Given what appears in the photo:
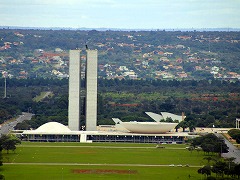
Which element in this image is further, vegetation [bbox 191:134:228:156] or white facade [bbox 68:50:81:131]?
white facade [bbox 68:50:81:131]

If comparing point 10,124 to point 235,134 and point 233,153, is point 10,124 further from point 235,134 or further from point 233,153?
point 233,153

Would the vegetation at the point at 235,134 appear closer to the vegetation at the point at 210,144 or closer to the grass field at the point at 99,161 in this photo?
→ the grass field at the point at 99,161

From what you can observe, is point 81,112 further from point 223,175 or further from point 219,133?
point 223,175

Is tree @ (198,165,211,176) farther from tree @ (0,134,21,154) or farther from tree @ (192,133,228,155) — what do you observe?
tree @ (0,134,21,154)

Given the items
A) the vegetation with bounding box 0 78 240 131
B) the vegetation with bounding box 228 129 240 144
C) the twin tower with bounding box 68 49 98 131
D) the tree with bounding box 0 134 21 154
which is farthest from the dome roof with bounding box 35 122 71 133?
the vegetation with bounding box 228 129 240 144

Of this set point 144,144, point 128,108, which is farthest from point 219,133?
point 128,108

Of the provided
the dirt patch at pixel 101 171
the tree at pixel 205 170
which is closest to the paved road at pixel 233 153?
the tree at pixel 205 170

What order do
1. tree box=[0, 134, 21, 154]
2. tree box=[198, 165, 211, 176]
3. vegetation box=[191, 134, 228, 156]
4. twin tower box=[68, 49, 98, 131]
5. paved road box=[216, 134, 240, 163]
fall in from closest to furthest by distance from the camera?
tree box=[198, 165, 211, 176]
paved road box=[216, 134, 240, 163]
vegetation box=[191, 134, 228, 156]
tree box=[0, 134, 21, 154]
twin tower box=[68, 49, 98, 131]
